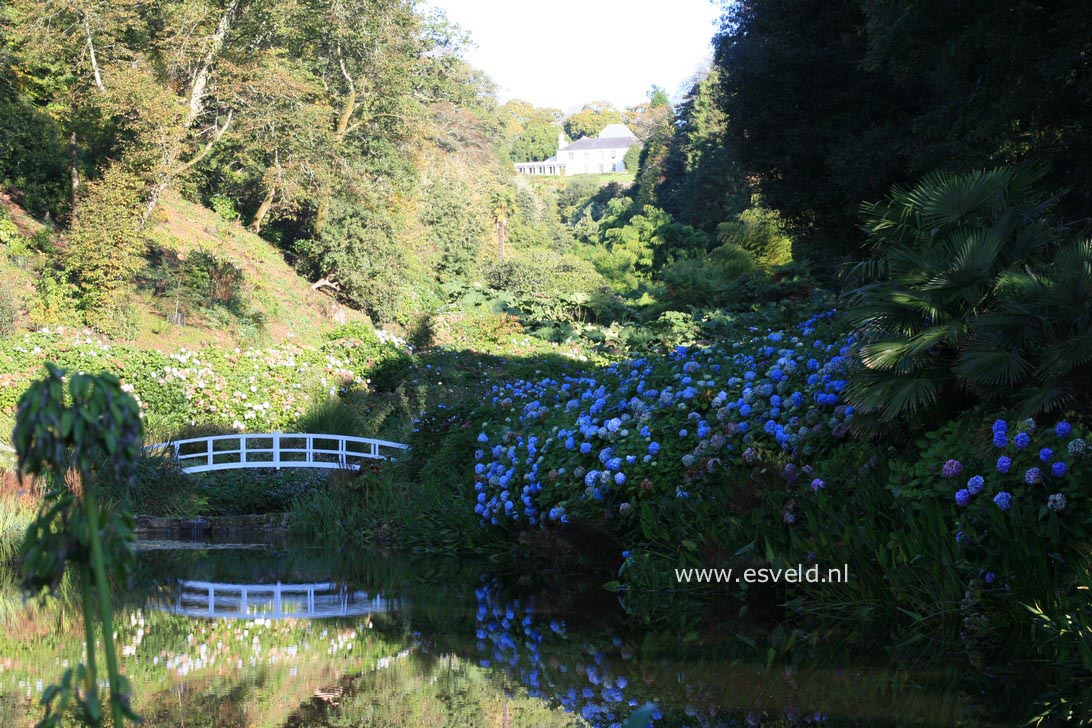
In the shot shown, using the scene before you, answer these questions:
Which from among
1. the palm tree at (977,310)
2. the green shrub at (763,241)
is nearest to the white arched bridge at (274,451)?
the palm tree at (977,310)

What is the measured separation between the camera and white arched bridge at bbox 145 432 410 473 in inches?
559

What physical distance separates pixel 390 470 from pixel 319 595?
4.68 metres

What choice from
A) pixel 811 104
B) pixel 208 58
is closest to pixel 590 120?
pixel 208 58

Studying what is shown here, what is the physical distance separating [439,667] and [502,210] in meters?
41.4

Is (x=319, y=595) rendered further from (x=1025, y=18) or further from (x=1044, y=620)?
(x=1025, y=18)

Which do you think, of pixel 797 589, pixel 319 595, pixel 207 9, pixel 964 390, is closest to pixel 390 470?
pixel 319 595

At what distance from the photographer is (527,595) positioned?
7707 mm

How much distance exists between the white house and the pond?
146m

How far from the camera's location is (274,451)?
1466cm

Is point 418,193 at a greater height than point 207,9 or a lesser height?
lesser

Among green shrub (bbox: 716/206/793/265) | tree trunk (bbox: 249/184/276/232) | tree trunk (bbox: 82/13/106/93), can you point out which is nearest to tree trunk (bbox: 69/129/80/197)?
tree trunk (bbox: 82/13/106/93)

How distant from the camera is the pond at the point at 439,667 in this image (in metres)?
4.58

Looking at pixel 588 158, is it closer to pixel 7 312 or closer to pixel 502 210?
pixel 502 210

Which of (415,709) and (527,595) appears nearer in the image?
(415,709)
